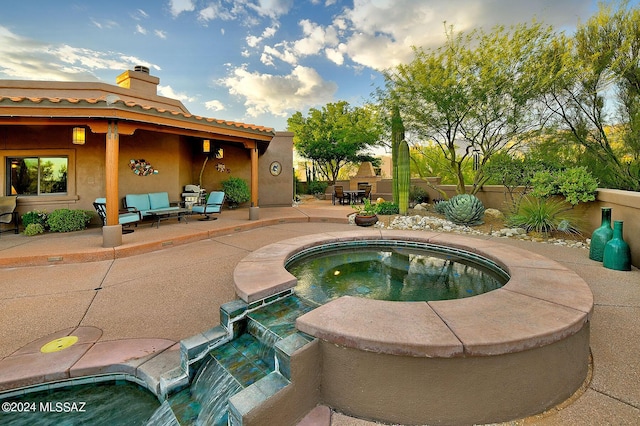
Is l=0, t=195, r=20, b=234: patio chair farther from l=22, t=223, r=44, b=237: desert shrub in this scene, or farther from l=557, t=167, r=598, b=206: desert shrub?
l=557, t=167, r=598, b=206: desert shrub

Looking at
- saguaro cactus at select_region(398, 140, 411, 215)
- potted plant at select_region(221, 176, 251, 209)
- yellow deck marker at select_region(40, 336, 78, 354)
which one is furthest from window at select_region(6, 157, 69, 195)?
saguaro cactus at select_region(398, 140, 411, 215)

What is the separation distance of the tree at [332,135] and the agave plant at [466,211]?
1007 cm

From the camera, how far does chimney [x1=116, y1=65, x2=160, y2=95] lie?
9.41 metres

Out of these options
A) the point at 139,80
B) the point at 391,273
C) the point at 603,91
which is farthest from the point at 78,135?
the point at 603,91

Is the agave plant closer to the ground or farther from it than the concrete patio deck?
farther from it

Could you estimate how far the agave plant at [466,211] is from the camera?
24.5ft

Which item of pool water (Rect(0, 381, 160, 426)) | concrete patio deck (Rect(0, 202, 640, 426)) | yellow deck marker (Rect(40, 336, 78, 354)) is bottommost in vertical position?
pool water (Rect(0, 381, 160, 426))

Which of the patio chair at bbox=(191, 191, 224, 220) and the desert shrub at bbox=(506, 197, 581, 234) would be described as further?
the patio chair at bbox=(191, 191, 224, 220)

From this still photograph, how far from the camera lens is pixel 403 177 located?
30.6 ft

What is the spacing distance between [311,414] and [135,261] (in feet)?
14.9

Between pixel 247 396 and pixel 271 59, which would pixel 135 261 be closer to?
pixel 247 396

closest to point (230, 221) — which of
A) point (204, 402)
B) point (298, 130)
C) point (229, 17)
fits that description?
point (204, 402)

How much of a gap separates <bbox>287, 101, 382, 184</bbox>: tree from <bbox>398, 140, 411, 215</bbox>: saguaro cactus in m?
7.84

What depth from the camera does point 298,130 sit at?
18.9 m
